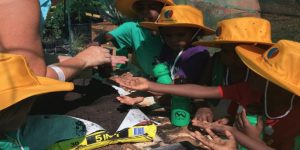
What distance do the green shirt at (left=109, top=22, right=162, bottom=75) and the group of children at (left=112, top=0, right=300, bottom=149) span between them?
0.13 m

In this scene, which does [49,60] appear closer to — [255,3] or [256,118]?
[256,118]

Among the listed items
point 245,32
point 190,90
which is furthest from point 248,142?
point 245,32

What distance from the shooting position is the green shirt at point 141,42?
3051mm

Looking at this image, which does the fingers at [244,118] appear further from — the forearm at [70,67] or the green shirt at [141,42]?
the green shirt at [141,42]

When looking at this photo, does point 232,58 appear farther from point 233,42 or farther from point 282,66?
point 282,66

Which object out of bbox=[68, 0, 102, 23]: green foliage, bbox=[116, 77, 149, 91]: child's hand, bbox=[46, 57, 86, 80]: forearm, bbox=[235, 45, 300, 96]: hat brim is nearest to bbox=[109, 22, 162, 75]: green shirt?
bbox=[116, 77, 149, 91]: child's hand

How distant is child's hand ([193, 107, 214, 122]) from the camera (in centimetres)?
229

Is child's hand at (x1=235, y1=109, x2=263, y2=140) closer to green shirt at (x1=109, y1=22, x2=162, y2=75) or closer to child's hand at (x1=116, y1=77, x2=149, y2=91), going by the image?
child's hand at (x1=116, y1=77, x2=149, y2=91)

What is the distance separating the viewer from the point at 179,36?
257 cm

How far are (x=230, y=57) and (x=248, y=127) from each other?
0.60m

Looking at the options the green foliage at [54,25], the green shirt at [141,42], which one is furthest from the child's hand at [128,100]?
the green foliage at [54,25]

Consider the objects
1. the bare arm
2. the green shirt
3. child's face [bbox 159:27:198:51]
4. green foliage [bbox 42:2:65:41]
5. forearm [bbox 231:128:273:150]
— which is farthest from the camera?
green foliage [bbox 42:2:65:41]

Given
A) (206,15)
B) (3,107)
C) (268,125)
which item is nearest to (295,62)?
(268,125)

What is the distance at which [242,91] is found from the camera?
2.07 metres
